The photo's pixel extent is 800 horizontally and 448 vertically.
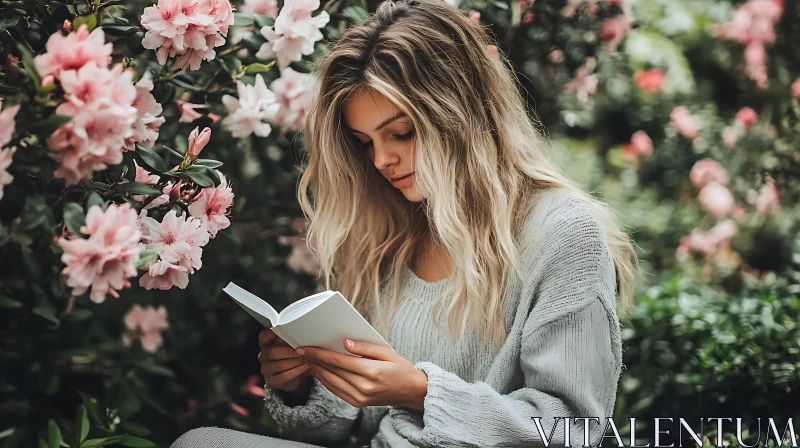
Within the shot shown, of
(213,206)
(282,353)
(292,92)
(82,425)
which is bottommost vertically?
(82,425)

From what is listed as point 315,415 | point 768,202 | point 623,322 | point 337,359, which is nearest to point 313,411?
point 315,415

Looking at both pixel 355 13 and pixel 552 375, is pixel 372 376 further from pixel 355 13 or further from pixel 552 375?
pixel 355 13

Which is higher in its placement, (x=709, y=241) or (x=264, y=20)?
(x=264, y=20)

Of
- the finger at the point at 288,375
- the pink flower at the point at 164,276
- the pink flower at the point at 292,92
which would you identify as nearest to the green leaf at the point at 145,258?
the pink flower at the point at 164,276

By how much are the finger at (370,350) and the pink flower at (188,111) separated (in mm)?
781

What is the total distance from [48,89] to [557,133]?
2.23 m

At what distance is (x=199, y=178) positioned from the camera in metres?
1.56

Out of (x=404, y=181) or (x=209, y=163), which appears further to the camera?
(x=404, y=181)

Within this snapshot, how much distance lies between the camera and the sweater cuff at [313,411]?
77.1 inches

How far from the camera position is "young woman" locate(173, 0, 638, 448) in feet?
5.24

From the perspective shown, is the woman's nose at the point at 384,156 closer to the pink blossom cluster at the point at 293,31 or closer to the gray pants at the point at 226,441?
the pink blossom cluster at the point at 293,31

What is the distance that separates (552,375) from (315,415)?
66 cm

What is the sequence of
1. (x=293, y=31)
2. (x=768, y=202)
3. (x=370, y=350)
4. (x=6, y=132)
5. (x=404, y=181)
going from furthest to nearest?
1. (x=768, y=202)
2. (x=293, y=31)
3. (x=404, y=181)
4. (x=370, y=350)
5. (x=6, y=132)

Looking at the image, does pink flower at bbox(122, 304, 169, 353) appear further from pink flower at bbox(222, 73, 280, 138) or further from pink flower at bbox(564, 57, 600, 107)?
pink flower at bbox(564, 57, 600, 107)
